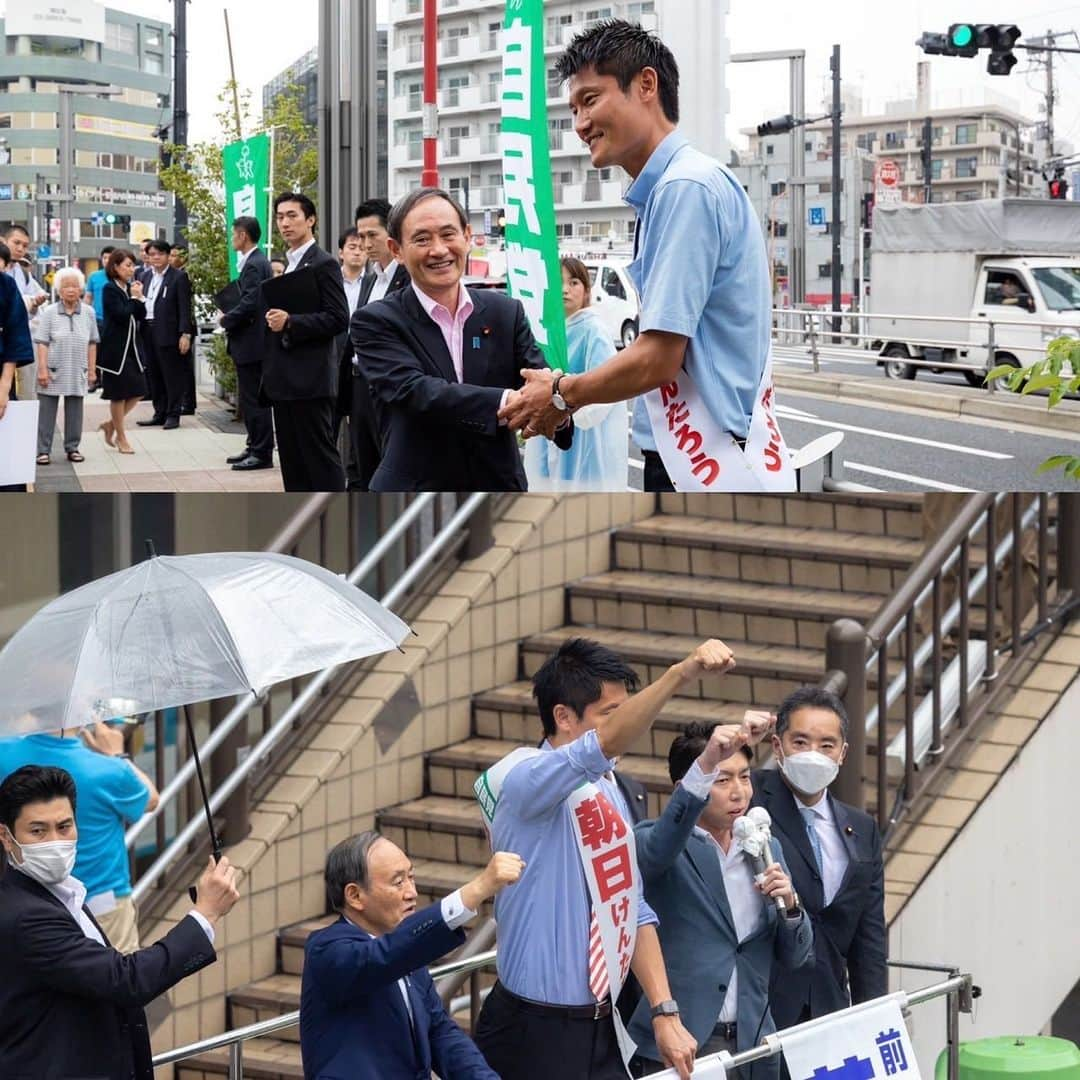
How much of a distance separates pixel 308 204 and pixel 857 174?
30.7m

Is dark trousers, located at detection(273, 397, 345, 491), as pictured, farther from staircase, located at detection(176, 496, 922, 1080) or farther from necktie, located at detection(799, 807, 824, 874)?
necktie, located at detection(799, 807, 824, 874)

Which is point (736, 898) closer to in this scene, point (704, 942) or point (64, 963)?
point (704, 942)

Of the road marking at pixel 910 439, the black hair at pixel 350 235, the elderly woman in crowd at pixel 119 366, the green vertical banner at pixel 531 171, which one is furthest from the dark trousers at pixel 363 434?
the road marking at pixel 910 439

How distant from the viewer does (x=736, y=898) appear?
4215mm

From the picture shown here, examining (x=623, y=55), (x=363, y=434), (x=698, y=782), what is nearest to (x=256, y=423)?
(x=363, y=434)

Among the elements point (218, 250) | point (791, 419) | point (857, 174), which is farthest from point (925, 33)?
point (857, 174)

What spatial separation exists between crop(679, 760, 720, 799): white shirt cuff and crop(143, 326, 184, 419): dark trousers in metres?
7.45

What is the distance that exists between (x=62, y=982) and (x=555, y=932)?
1.05 m

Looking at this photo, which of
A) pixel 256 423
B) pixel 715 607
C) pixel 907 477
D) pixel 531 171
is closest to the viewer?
pixel 531 171

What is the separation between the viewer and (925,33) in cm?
1141

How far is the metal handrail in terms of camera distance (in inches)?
267

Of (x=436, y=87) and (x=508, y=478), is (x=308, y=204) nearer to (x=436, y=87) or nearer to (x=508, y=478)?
(x=436, y=87)

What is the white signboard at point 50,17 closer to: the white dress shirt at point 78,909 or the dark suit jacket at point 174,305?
the dark suit jacket at point 174,305

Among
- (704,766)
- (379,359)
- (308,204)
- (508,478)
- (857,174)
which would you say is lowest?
(704,766)
